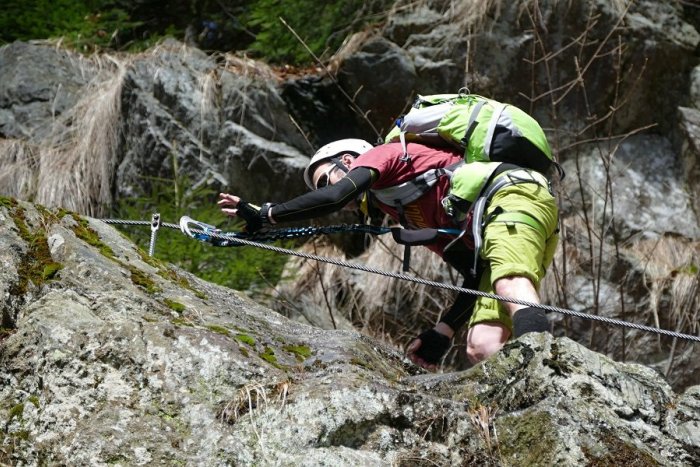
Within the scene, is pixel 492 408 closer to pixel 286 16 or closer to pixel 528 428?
pixel 528 428

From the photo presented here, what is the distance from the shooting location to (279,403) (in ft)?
9.37

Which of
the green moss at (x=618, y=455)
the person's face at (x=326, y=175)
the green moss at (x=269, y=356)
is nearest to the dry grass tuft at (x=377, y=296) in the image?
the person's face at (x=326, y=175)

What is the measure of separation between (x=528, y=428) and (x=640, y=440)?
321 millimetres

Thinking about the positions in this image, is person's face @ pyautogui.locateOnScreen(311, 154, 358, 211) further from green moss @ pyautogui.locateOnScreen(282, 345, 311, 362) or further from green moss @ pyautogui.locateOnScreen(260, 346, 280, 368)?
green moss @ pyautogui.locateOnScreen(260, 346, 280, 368)

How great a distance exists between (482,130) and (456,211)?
382mm

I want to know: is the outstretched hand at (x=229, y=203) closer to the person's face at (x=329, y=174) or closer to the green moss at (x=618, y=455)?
the person's face at (x=329, y=174)

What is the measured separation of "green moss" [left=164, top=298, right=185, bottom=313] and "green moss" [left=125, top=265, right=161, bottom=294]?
0.31 feet

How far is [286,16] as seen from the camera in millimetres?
9328

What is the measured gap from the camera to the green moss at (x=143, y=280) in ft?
11.5

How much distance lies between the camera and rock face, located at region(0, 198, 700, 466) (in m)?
2.73

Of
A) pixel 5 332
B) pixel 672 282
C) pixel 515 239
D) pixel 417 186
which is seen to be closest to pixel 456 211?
pixel 417 186

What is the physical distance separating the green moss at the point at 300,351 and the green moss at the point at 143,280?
553 millimetres

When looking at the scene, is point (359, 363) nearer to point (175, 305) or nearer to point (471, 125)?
point (175, 305)

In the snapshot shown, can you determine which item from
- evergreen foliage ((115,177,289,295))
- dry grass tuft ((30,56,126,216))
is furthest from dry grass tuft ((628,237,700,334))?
dry grass tuft ((30,56,126,216))
